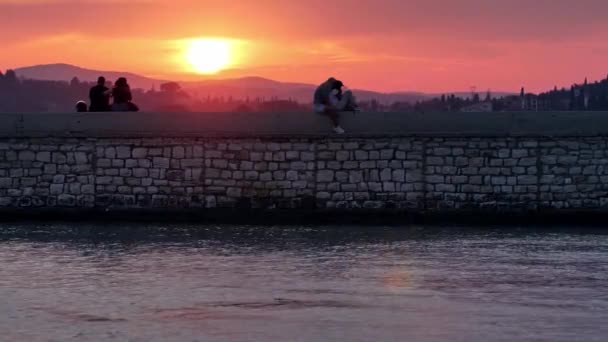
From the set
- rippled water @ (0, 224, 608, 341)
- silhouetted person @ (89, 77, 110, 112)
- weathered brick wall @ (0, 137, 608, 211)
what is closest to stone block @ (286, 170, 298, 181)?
weathered brick wall @ (0, 137, 608, 211)

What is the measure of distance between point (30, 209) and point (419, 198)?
7.45 meters

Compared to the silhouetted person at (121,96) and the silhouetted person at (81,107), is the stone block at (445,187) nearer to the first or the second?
the silhouetted person at (121,96)

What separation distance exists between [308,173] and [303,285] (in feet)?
25.9

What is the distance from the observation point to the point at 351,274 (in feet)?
45.6

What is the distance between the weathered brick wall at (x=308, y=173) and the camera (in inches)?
809

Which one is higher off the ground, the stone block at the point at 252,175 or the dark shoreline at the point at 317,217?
the stone block at the point at 252,175

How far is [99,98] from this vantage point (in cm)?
2283

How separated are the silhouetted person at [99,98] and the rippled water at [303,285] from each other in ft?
14.2

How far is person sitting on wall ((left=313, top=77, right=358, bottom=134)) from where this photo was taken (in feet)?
68.2

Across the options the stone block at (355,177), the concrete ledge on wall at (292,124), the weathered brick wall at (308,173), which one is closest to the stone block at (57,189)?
the weathered brick wall at (308,173)

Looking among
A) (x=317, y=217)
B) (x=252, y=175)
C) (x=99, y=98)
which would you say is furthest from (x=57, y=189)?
(x=317, y=217)

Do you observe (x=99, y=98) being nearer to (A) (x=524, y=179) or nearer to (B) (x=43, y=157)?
(B) (x=43, y=157)

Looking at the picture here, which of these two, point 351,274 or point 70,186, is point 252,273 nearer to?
point 351,274

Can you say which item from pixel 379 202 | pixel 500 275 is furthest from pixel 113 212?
pixel 500 275
